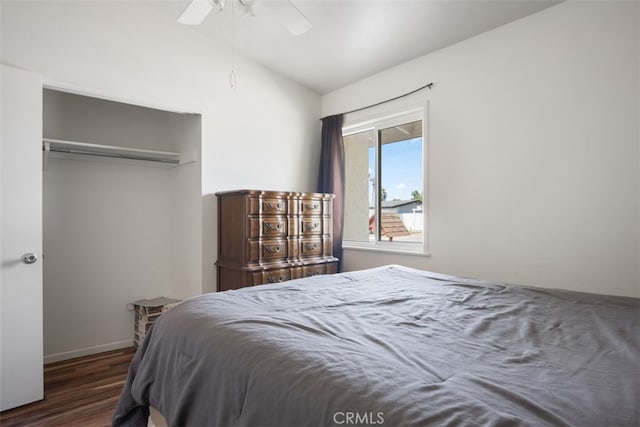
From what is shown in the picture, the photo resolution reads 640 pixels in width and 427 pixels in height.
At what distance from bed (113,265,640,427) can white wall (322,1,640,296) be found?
3.13ft

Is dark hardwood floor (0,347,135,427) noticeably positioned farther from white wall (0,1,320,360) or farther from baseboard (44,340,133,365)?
white wall (0,1,320,360)

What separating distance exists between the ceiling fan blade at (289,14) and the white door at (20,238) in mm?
1630

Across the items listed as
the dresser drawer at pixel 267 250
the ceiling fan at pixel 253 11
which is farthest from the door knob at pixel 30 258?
the ceiling fan at pixel 253 11

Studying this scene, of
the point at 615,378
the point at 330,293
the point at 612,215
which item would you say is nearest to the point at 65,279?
the point at 330,293

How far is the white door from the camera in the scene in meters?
2.12

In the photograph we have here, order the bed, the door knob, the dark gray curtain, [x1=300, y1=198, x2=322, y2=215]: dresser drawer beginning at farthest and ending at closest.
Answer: the dark gray curtain < [x1=300, y1=198, x2=322, y2=215]: dresser drawer < the door knob < the bed

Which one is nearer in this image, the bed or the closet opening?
the bed

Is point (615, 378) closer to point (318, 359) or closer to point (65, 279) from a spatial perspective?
point (318, 359)

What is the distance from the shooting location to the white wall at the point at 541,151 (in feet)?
6.85

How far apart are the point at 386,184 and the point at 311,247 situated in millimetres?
1025

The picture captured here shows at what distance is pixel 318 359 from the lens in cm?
83

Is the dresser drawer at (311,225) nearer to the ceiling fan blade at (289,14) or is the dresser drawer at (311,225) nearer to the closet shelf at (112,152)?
the closet shelf at (112,152)

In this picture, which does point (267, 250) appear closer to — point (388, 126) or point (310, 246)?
point (310, 246)

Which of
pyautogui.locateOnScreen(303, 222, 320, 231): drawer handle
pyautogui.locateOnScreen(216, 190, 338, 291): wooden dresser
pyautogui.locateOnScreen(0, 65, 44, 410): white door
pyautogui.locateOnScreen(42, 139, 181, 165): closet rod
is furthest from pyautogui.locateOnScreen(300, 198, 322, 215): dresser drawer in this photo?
pyautogui.locateOnScreen(0, 65, 44, 410): white door
